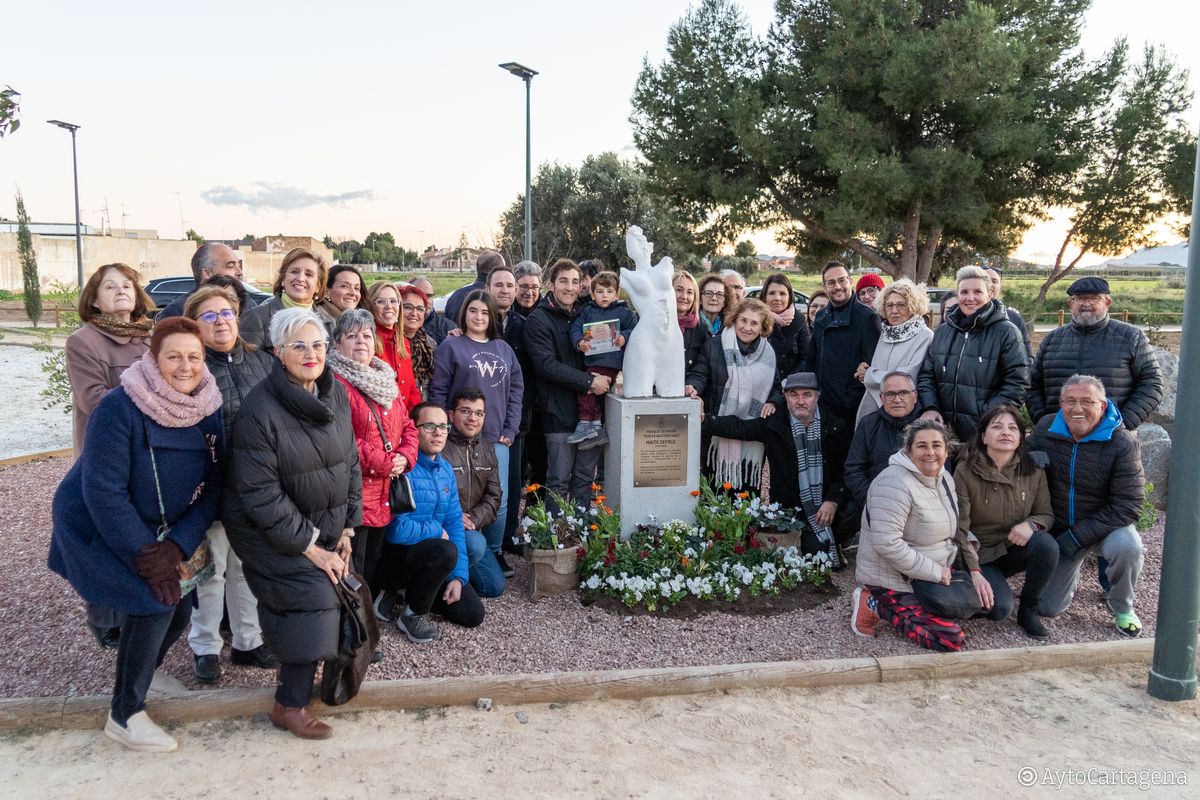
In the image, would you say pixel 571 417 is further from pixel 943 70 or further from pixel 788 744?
pixel 943 70

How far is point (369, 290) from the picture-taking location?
4961 millimetres

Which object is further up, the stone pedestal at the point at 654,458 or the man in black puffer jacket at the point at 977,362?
the man in black puffer jacket at the point at 977,362

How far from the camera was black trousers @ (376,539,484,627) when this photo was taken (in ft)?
14.4

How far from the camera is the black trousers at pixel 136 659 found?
3340mm

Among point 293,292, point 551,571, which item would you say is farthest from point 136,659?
point 551,571

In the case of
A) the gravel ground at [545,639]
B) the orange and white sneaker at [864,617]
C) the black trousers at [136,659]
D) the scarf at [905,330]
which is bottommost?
the gravel ground at [545,639]

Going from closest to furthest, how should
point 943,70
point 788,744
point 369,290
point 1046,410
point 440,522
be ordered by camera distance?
point 788,744, point 440,522, point 369,290, point 1046,410, point 943,70

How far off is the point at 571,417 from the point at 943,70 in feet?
42.6

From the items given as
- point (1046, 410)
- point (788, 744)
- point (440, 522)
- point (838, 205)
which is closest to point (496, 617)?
point (440, 522)

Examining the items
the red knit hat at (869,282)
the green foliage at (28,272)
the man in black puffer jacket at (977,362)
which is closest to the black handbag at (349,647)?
the man in black puffer jacket at (977,362)

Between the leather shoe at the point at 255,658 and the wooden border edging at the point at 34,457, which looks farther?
the wooden border edging at the point at 34,457

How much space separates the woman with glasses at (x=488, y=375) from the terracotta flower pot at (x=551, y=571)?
1.28ft

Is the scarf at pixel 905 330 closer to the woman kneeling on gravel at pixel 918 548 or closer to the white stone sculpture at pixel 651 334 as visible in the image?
the woman kneeling on gravel at pixel 918 548

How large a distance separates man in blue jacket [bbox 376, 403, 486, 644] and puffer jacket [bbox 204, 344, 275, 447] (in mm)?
914
